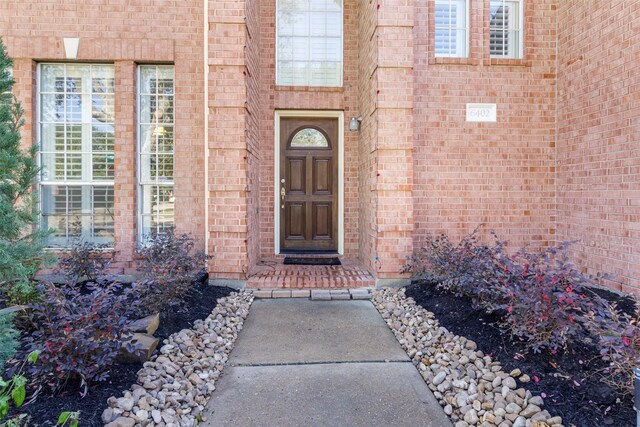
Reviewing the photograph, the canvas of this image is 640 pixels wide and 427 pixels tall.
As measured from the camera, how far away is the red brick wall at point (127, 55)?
4.76m

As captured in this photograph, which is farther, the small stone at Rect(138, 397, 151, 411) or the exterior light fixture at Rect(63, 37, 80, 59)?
the exterior light fixture at Rect(63, 37, 80, 59)

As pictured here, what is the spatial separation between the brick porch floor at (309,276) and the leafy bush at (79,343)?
2.24m

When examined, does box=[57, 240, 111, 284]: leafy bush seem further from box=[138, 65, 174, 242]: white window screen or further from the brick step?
the brick step

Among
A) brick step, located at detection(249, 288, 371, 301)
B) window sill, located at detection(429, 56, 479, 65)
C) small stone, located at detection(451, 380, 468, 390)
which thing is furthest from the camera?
window sill, located at detection(429, 56, 479, 65)

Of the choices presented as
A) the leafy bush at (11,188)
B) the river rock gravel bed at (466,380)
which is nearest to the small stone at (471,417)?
the river rock gravel bed at (466,380)

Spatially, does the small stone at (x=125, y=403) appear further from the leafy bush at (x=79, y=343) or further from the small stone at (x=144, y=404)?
the leafy bush at (x=79, y=343)

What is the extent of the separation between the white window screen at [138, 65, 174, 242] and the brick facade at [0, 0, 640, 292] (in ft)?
0.52

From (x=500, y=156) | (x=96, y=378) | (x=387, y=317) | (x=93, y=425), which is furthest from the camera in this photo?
(x=500, y=156)

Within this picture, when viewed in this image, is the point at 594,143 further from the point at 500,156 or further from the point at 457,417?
the point at 457,417

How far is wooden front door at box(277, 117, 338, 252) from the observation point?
598 cm

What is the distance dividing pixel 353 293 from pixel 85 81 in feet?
14.9

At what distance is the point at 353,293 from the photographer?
4387 mm

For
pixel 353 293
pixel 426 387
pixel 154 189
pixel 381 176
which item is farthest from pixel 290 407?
pixel 154 189

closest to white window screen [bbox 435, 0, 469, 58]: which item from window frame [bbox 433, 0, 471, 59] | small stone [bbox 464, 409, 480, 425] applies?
window frame [bbox 433, 0, 471, 59]
